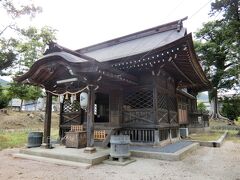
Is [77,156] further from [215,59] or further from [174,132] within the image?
[215,59]

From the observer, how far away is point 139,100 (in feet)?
27.8

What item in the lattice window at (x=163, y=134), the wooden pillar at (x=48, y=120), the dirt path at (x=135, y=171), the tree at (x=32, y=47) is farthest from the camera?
the tree at (x=32, y=47)

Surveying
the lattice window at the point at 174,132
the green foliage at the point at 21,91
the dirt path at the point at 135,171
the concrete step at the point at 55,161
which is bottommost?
the dirt path at the point at 135,171

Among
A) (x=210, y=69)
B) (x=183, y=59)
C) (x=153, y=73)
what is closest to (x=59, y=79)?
(x=153, y=73)

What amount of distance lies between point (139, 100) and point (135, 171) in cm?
384

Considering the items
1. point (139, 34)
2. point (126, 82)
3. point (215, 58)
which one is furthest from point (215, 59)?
point (126, 82)

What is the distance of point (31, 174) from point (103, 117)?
731 centimetres

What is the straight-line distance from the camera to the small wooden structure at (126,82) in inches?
258

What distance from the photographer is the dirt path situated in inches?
181

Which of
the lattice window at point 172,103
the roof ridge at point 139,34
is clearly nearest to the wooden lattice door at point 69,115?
Result: the lattice window at point 172,103

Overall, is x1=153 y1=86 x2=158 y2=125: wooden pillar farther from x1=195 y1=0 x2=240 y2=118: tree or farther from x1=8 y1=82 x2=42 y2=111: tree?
x1=195 y1=0 x2=240 y2=118: tree

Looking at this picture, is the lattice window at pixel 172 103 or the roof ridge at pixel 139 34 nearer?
the lattice window at pixel 172 103

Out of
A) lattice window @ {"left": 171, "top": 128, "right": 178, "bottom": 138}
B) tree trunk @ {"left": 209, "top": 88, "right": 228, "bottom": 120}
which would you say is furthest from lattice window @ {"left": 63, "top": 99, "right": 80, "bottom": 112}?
tree trunk @ {"left": 209, "top": 88, "right": 228, "bottom": 120}

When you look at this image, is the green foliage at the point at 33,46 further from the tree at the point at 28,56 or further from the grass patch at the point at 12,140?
the grass patch at the point at 12,140
